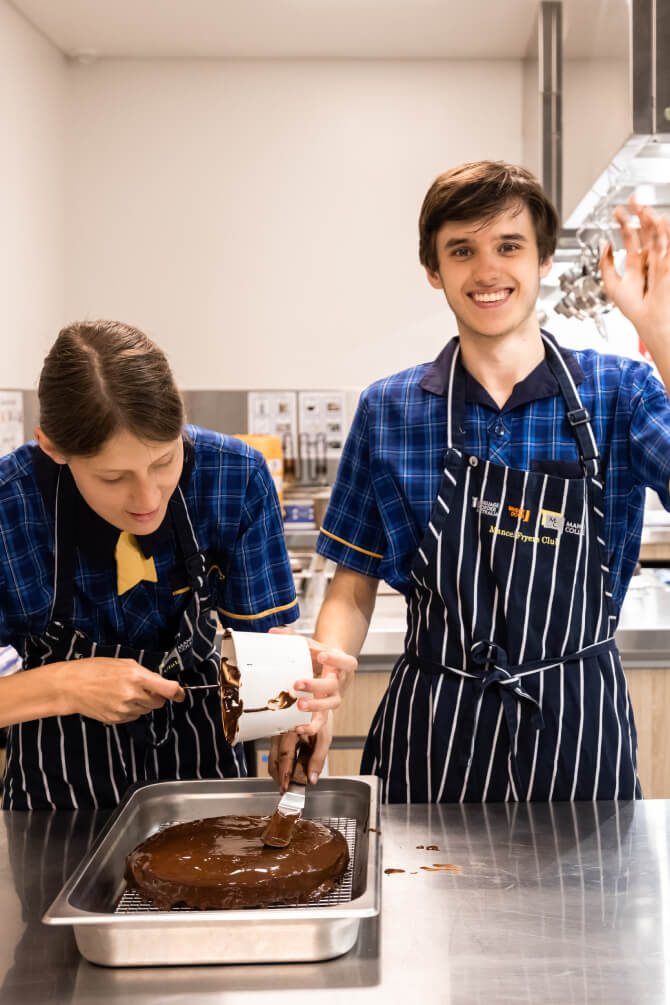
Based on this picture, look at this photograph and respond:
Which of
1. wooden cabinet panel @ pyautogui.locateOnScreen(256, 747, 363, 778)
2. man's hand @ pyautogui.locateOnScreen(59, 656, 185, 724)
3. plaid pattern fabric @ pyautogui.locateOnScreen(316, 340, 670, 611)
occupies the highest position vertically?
plaid pattern fabric @ pyautogui.locateOnScreen(316, 340, 670, 611)

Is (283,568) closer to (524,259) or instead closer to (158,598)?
(158,598)

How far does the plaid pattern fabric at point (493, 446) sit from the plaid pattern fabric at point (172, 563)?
0.20 metres

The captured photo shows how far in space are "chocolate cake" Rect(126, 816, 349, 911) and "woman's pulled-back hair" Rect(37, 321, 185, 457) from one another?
48cm

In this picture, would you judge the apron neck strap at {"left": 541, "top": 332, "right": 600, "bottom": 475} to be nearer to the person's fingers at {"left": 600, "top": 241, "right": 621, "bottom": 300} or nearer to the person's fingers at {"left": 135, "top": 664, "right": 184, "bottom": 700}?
the person's fingers at {"left": 600, "top": 241, "right": 621, "bottom": 300}

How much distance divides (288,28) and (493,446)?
3.28 meters

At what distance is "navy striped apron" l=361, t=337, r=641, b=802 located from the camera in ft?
4.92

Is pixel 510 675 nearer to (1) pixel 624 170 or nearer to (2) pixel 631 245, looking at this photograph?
(2) pixel 631 245

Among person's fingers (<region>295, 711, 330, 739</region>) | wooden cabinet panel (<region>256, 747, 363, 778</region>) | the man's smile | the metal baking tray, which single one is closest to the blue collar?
the man's smile

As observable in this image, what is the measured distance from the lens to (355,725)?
2430 millimetres

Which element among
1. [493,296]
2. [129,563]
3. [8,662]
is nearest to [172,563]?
[129,563]

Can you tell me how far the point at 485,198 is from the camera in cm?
151

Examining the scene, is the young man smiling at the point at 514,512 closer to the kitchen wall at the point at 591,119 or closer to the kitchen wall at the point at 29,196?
the kitchen wall at the point at 591,119

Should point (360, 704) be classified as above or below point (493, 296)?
below

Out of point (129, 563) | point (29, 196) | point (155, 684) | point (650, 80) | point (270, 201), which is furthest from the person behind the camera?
point (270, 201)
